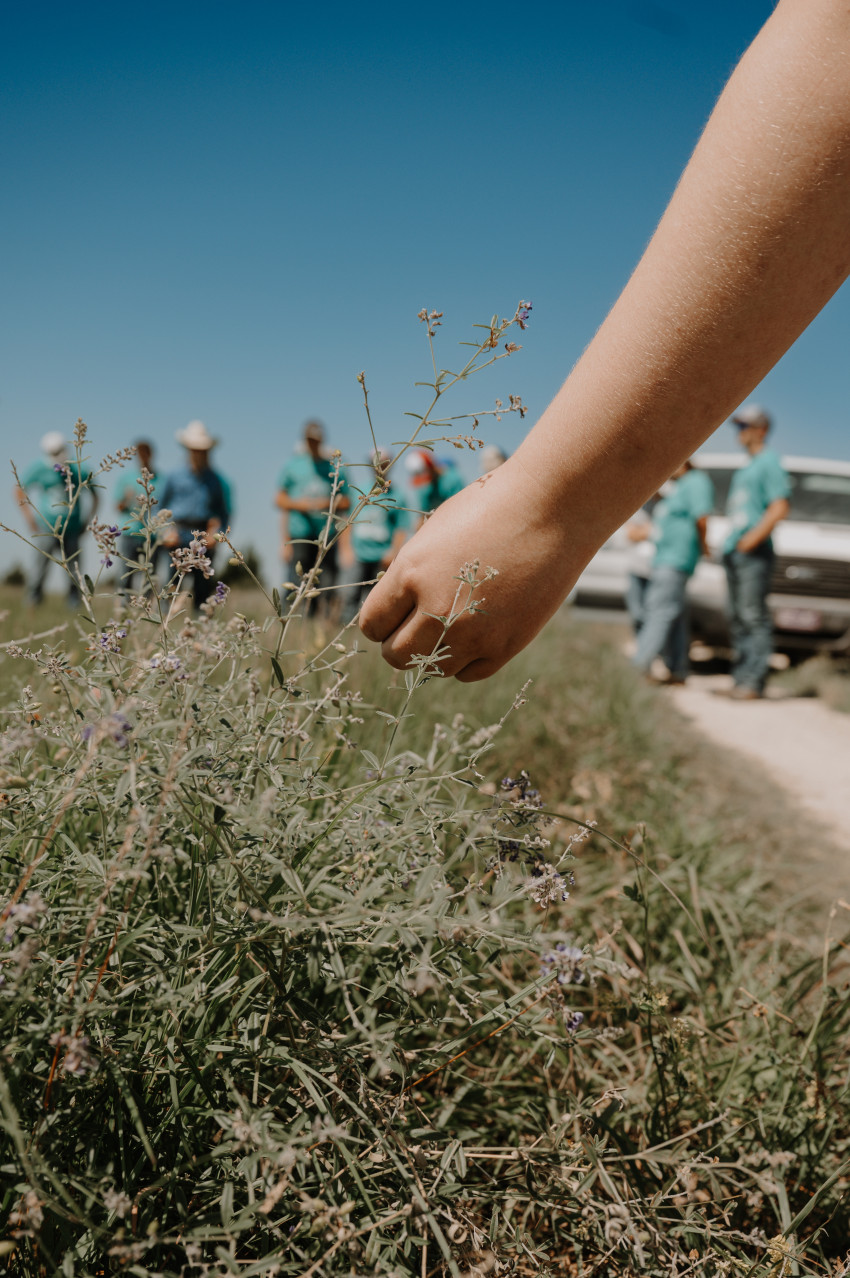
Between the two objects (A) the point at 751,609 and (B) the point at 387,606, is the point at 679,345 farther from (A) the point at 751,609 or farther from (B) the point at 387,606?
(A) the point at 751,609

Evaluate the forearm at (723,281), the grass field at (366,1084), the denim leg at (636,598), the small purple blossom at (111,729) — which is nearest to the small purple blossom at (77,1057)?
the grass field at (366,1084)

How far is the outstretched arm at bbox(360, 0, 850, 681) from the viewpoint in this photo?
97cm

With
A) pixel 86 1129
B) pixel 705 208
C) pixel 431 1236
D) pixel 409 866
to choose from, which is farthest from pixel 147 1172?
pixel 705 208

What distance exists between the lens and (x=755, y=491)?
6961 mm

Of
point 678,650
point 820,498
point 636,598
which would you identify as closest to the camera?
point 678,650

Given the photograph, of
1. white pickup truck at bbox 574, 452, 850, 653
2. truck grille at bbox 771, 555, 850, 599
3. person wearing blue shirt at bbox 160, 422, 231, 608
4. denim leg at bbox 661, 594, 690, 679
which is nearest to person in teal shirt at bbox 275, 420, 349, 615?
person wearing blue shirt at bbox 160, 422, 231, 608

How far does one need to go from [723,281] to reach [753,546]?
6.46 metres

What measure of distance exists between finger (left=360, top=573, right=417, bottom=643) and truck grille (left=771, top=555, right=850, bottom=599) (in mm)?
8213

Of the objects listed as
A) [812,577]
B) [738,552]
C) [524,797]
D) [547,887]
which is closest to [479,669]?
[524,797]

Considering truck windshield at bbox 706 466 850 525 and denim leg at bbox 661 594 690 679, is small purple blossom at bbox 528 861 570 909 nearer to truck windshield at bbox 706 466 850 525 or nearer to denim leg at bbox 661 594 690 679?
denim leg at bbox 661 594 690 679

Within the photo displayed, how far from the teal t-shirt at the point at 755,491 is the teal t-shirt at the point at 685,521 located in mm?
249

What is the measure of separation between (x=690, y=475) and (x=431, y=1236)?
23.1ft

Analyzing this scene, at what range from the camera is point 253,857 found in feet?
3.46

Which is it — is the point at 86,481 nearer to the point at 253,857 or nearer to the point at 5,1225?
the point at 253,857
